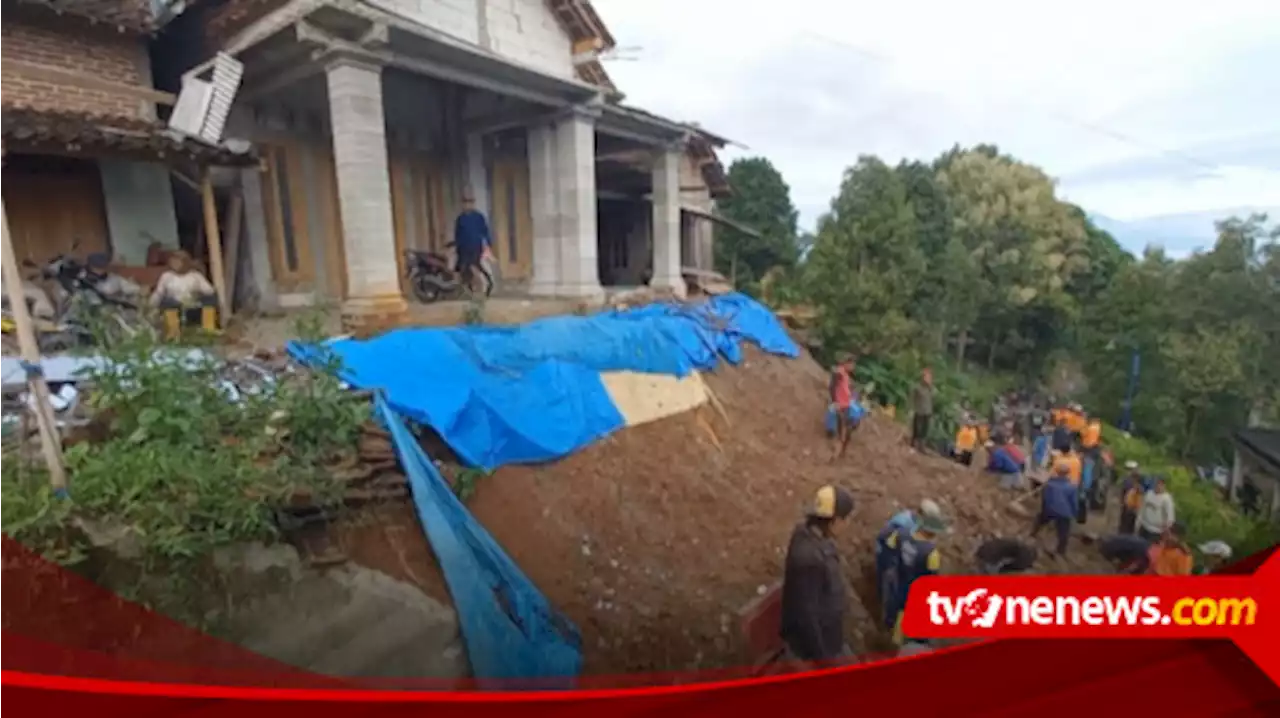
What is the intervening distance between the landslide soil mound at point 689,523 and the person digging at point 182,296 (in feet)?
6.13

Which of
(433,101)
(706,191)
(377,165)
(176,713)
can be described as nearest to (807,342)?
(176,713)

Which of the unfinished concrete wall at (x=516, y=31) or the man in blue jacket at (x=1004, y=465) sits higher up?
the unfinished concrete wall at (x=516, y=31)

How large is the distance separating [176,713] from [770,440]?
3.19 feet

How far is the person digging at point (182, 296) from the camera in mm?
2286

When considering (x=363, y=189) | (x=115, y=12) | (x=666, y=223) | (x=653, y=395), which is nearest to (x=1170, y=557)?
(x=653, y=395)

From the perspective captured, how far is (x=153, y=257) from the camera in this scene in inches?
93.0

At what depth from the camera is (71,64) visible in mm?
2145

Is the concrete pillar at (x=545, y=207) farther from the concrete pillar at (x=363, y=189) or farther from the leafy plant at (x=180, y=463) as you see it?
the leafy plant at (x=180, y=463)

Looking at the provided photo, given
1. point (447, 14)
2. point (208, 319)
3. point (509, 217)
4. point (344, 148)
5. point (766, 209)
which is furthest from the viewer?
point (509, 217)

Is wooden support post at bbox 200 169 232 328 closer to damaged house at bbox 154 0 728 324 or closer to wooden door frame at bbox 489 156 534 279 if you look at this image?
damaged house at bbox 154 0 728 324

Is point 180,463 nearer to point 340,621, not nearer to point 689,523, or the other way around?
point 340,621

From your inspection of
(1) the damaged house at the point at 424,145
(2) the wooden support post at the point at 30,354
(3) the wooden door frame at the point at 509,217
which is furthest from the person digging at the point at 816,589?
(3) the wooden door frame at the point at 509,217

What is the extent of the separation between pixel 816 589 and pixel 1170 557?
16.7 inches

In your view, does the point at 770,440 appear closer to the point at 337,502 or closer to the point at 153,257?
the point at 337,502
